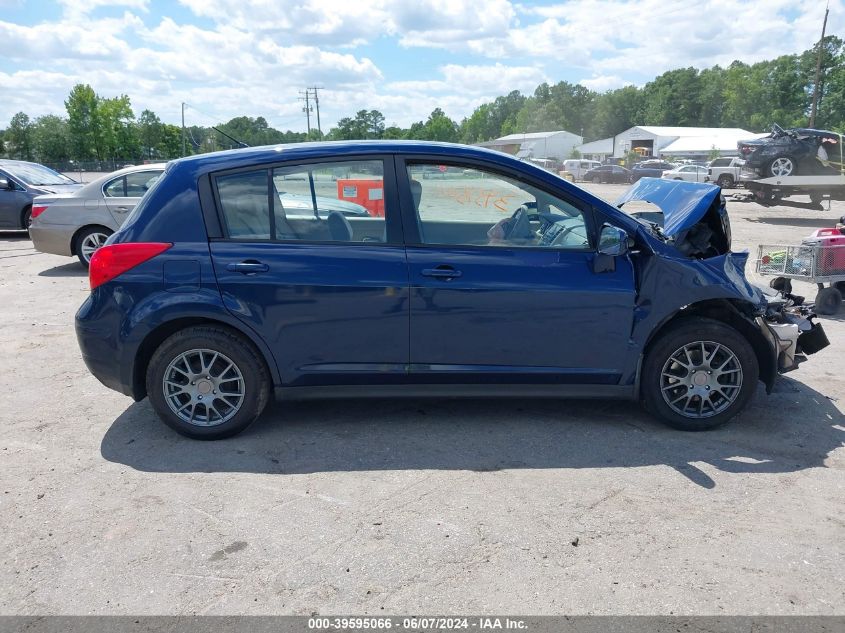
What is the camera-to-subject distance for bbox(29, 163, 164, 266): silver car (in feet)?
34.8

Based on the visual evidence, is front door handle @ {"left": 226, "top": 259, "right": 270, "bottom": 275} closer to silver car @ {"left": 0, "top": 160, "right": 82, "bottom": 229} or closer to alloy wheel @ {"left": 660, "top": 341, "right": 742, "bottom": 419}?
alloy wheel @ {"left": 660, "top": 341, "right": 742, "bottom": 419}

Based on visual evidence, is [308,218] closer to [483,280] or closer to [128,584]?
[483,280]

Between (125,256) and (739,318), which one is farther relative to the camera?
(739,318)

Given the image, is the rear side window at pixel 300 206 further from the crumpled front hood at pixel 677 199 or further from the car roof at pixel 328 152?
the crumpled front hood at pixel 677 199

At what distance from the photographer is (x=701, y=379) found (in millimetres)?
4477

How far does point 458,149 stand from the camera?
445 centimetres

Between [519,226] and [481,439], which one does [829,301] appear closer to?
[519,226]

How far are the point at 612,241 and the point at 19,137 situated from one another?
90.0 m

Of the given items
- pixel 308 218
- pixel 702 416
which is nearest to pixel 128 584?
pixel 308 218

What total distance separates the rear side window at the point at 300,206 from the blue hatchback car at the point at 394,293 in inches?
0.5

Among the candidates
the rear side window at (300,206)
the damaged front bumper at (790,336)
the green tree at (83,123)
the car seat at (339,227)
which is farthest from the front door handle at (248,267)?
the green tree at (83,123)

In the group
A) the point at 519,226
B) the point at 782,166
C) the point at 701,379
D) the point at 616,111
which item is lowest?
the point at 701,379

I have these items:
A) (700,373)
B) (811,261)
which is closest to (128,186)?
(700,373)

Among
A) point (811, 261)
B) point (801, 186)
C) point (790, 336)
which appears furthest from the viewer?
point (801, 186)
